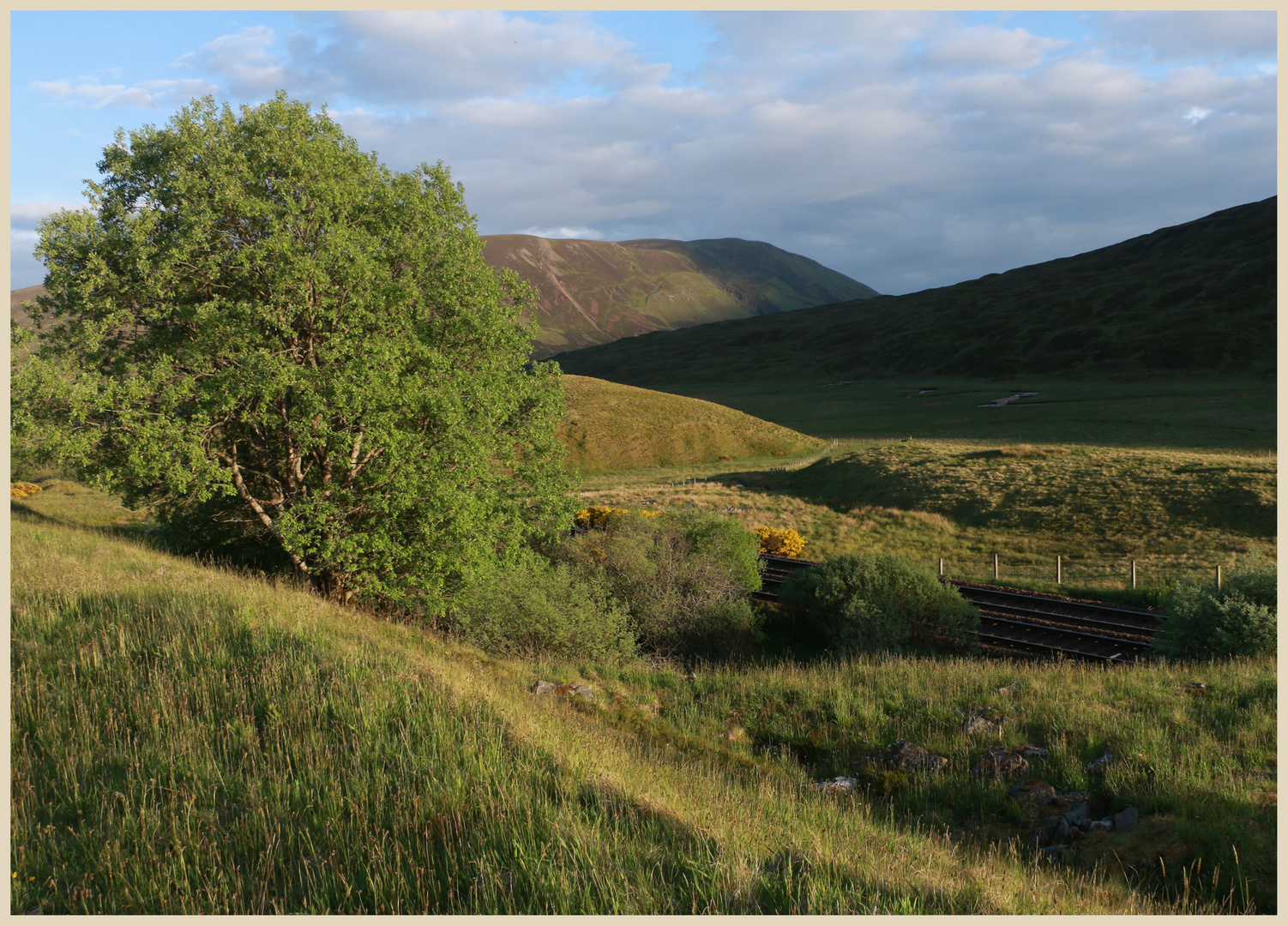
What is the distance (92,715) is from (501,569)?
13040 mm

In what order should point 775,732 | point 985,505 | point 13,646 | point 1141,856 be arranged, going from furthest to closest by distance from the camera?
point 985,505
point 775,732
point 13,646
point 1141,856

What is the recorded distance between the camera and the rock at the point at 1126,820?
8786mm

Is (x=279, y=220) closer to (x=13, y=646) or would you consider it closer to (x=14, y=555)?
(x=14, y=555)

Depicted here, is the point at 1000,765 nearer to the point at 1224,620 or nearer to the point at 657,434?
the point at 1224,620

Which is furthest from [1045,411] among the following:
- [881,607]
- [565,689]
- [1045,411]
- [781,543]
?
[565,689]

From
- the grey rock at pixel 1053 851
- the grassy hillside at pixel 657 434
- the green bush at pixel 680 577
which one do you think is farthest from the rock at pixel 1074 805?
the grassy hillside at pixel 657 434

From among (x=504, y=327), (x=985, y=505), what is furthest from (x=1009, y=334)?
(x=504, y=327)

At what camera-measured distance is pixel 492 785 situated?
6.12 meters

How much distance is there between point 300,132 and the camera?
17797 millimetres

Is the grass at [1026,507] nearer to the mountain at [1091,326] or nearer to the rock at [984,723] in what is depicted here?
the rock at [984,723]

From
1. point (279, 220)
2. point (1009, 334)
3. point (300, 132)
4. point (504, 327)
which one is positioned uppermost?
point (1009, 334)

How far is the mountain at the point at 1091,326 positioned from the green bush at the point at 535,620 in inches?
5038

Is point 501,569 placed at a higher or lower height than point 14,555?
lower

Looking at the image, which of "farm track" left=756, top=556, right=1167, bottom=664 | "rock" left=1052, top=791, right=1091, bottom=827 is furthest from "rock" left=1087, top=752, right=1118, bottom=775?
"farm track" left=756, top=556, right=1167, bottom=664
